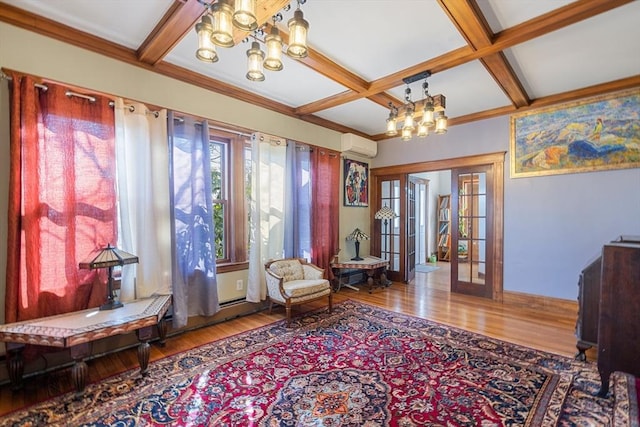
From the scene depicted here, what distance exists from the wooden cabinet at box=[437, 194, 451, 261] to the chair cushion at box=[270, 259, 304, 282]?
5.89m

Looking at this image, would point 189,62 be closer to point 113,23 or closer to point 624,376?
point 113,23

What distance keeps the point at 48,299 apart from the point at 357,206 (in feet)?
14.4

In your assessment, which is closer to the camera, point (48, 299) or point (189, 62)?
point (48, 299)

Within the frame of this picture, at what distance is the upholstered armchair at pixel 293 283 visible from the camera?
3.34 metres

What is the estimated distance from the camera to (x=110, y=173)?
2.56 meters


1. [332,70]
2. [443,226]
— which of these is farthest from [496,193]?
[443,226]

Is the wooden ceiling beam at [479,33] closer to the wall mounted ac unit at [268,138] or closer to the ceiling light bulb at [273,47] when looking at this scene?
the ceiling light bulb at [273,47]

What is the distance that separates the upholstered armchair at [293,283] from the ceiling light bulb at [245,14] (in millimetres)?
2589

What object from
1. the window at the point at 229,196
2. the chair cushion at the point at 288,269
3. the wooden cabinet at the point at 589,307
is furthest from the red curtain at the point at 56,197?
the wooden cabinet at the point at 589,307

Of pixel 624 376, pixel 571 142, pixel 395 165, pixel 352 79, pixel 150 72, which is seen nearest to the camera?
pixel 624 376

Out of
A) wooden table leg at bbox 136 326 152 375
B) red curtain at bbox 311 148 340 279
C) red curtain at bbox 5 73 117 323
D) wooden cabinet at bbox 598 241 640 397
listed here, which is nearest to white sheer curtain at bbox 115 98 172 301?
red curtain at bbox 5 73 117 323

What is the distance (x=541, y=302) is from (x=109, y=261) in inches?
196

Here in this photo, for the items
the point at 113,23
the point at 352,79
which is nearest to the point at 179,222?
the point at 113,23

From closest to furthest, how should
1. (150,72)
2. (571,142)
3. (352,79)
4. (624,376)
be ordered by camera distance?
(624,376) < (150,72) < (352,79) < (571,142)
